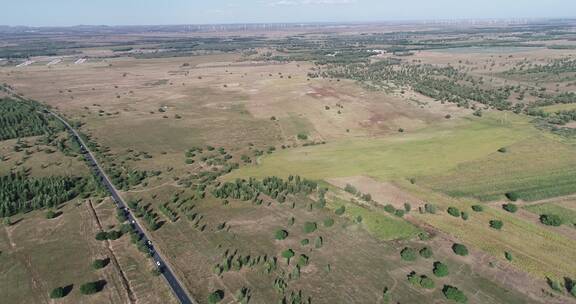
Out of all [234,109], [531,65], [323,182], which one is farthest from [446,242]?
[531,65]

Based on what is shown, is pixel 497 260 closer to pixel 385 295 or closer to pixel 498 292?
pixel 498 292

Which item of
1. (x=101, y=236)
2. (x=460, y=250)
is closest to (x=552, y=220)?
(x=460, y=250)

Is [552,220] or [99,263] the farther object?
[552,220]

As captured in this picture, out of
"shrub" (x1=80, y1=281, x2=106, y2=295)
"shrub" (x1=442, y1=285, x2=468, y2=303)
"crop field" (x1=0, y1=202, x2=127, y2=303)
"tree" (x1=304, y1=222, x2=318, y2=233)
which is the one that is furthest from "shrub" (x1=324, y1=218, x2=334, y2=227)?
"shrub" (x1=80, y1=281, x2=106, y2=295)

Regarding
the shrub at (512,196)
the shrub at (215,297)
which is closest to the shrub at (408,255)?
the shrub at (215,297)

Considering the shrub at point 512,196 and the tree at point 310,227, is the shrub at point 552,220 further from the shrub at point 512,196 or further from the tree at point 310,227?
the tree at point 310,227

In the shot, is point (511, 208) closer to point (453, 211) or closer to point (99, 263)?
point (453, 211)
